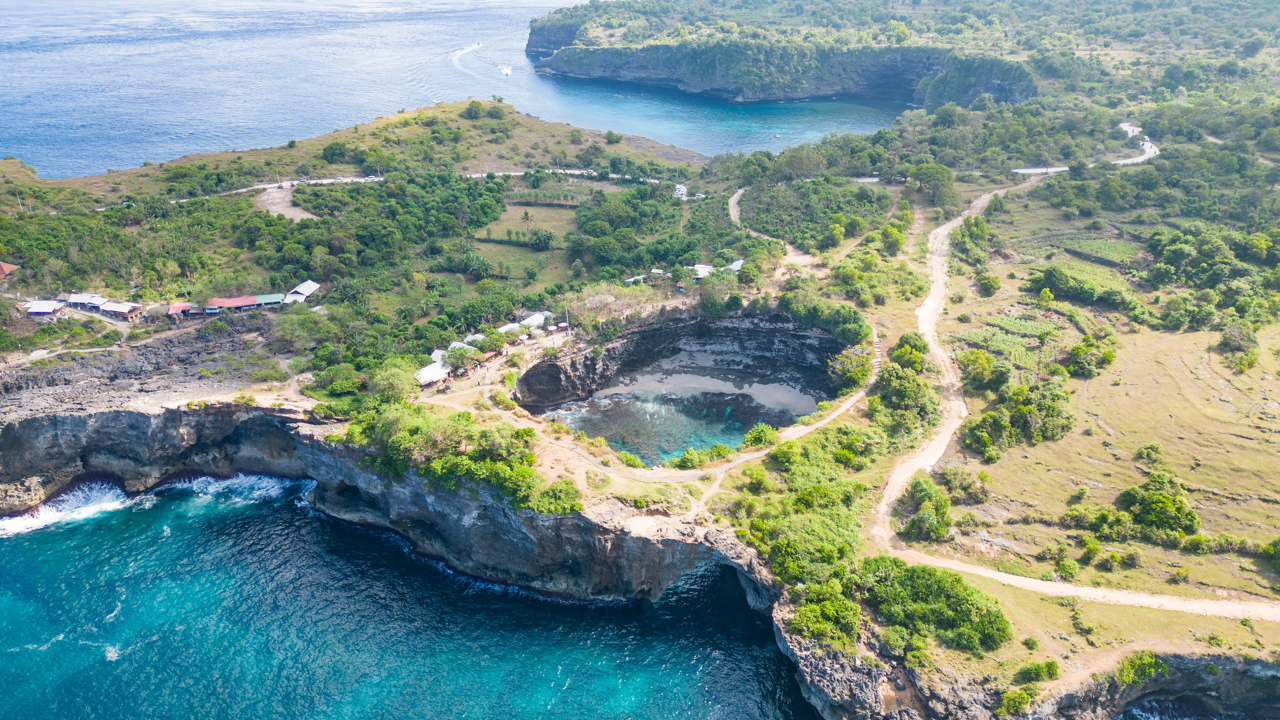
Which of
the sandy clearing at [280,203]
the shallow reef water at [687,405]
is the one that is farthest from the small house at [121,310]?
the shallow reef water at [687,405]

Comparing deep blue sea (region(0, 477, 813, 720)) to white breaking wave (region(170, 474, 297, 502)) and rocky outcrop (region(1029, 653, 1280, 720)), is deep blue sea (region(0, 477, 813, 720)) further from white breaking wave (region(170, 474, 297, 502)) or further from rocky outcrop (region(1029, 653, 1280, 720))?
rocky outcrop (region(1029, 653, 1280, 720))

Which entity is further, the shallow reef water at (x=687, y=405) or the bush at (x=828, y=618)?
the shallow reef water at (x=687, y=405)

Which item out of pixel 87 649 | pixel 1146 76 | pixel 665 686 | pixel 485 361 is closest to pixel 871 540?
pixel 665 686

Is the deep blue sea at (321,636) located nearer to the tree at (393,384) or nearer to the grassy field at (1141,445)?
the tree at (393,384)

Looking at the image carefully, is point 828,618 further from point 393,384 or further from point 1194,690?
point 393,384

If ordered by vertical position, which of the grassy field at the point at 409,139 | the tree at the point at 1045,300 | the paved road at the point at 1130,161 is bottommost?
the tree at the point at 1045,300
